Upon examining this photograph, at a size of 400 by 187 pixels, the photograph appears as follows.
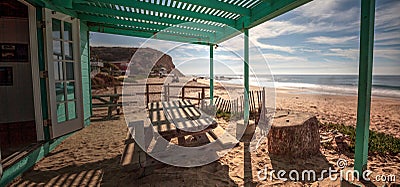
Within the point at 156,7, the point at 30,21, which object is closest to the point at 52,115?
the point at 30,21

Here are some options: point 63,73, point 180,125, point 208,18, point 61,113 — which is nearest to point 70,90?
point 63,73

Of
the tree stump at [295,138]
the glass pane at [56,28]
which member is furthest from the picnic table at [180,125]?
the glass pane at [56,28]

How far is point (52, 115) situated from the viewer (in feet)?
9.42

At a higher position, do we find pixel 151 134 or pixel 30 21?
pixel 30 21

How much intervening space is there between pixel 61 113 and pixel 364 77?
14.1ft

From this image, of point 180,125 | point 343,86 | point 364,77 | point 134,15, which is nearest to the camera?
point 364,77

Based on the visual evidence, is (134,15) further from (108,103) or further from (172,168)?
(172,168)

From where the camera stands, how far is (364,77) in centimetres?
184

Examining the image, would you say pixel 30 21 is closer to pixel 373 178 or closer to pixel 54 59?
pixel 54 59

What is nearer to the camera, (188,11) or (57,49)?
(57,49)

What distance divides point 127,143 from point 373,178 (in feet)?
9.60

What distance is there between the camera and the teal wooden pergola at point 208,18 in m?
1.83

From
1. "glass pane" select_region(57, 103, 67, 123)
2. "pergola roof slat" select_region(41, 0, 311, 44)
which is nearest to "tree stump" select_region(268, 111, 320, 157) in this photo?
"pergola roof slat" select_region(41, 0, 311, 44)

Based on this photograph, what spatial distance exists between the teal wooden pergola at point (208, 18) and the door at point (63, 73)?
0.93 ft
